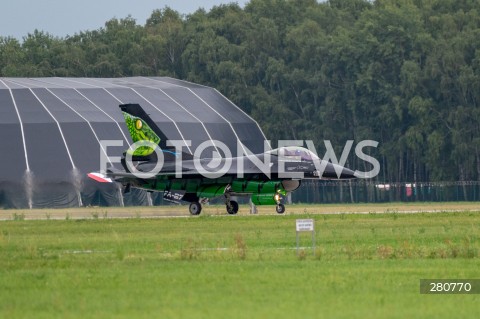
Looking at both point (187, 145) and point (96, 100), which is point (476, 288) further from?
point (96, 100)

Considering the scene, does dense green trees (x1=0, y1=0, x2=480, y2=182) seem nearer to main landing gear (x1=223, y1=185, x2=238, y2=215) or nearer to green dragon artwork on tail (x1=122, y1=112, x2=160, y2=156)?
main landing gear (x1=223, y1=185, x2=238, y2=215)

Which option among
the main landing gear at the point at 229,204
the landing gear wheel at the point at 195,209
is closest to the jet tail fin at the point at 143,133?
the landing gear wheel at the point at 195,209

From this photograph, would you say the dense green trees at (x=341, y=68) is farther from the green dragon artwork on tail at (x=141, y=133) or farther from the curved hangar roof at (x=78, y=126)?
the green dragon artwork on tail at (x=141, y=133)

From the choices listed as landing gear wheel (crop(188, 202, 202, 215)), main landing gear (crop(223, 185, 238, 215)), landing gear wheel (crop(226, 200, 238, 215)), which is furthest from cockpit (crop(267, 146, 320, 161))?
landing gear wheel (crop(188, 202, 202, 215))

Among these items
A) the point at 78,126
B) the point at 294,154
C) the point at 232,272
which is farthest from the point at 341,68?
the point at 232,272

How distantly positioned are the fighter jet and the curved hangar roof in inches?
641

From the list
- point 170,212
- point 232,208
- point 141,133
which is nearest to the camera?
point 232,208

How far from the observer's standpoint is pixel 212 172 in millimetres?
53562

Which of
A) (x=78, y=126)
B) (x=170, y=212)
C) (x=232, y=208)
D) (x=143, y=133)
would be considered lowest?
(x=170, y=212)

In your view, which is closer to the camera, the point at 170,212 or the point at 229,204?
the point at 229,204

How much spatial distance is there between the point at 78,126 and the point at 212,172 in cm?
2401

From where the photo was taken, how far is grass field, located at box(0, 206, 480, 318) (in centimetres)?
1992

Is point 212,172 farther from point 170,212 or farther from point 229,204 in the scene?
point 170,212

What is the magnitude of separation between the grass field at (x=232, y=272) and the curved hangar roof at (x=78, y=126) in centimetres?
2952
